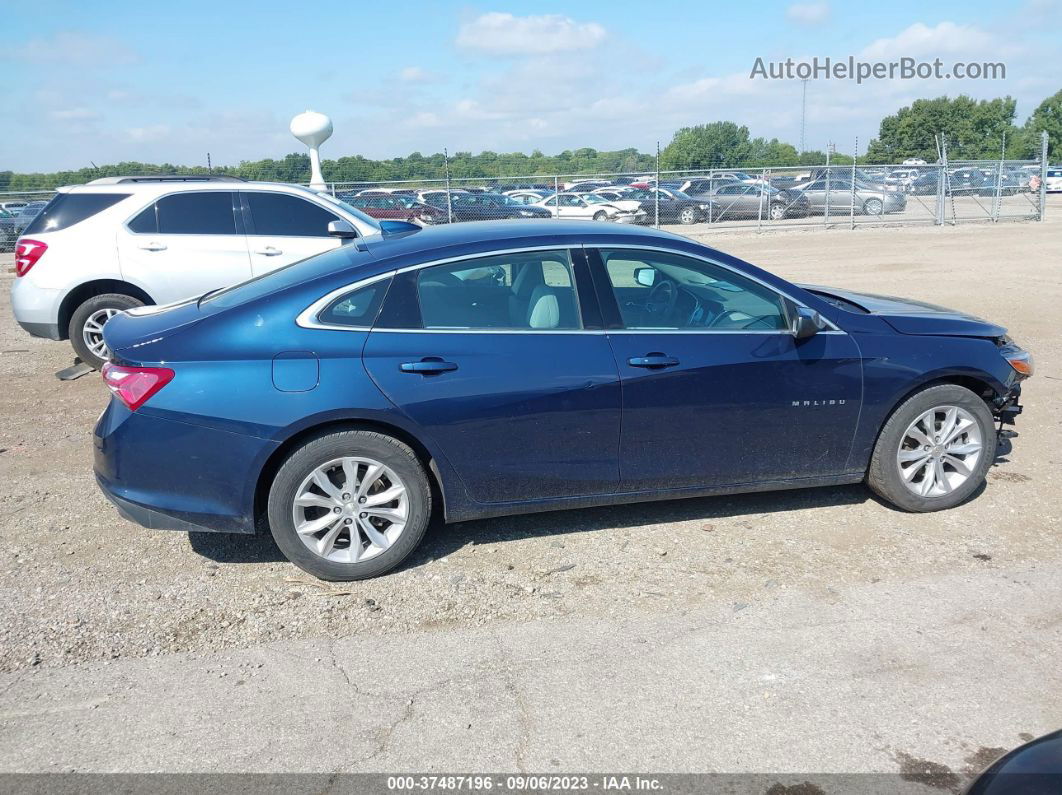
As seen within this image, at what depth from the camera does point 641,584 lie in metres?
4.38

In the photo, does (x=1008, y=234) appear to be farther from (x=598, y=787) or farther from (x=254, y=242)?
(x=598, y=787)

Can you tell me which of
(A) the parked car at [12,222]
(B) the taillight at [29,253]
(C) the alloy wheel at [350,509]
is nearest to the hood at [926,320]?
(C) the alloy wheel at [350,509]

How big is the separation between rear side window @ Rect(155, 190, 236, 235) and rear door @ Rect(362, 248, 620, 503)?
17.2ft

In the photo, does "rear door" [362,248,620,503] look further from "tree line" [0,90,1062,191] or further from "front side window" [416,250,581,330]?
"tree line" [0,90,1062,191]

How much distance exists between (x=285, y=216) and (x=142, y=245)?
136 cm

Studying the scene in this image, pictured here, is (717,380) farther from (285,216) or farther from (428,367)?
(285,216)

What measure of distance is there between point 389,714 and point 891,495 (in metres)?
3.04

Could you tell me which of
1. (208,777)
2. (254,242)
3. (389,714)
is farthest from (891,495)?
(254,242)

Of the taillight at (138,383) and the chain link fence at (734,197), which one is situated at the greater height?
the chain link fence at (734,197)

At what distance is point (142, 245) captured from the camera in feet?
28.8

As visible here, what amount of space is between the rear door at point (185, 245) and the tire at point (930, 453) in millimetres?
6350

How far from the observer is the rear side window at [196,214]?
8.90 meters

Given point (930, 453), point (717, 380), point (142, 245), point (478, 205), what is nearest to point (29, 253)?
point (142, 245)

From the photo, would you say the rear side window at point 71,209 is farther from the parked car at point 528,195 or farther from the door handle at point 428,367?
the parked car at point 528,195
